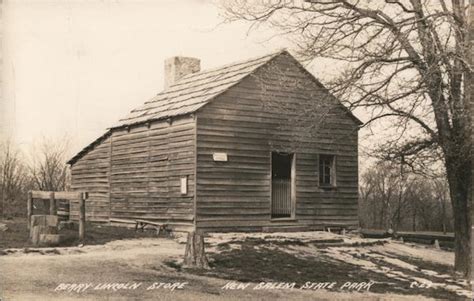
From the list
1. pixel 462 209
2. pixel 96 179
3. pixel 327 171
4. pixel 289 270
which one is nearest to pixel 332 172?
pixel 327 171

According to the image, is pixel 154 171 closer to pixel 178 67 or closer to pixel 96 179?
pixel 96 179

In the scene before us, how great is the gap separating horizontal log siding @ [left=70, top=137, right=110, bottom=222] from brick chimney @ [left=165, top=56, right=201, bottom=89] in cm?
415

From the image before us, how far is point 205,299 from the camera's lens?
→ 34.0ft

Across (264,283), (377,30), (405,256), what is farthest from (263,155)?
(264,283)

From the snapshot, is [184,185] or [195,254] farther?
[184,185]

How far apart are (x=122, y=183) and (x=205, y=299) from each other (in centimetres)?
1336

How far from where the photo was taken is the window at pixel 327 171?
72.4 feet

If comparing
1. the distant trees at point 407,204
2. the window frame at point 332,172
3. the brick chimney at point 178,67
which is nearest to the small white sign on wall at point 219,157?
the window frame at point 332,172

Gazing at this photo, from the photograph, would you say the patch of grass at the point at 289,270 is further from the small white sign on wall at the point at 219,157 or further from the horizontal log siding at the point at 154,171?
the horizontal log siding at the point at 154,171

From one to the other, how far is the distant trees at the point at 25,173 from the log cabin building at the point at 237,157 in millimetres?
6366

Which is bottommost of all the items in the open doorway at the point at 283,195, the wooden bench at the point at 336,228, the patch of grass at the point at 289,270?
the patch of grass at the point at 289,270

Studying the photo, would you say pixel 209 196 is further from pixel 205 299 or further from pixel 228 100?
pixel 205 299

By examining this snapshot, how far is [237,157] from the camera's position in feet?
64.4

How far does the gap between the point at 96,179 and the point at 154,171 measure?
4825mm
